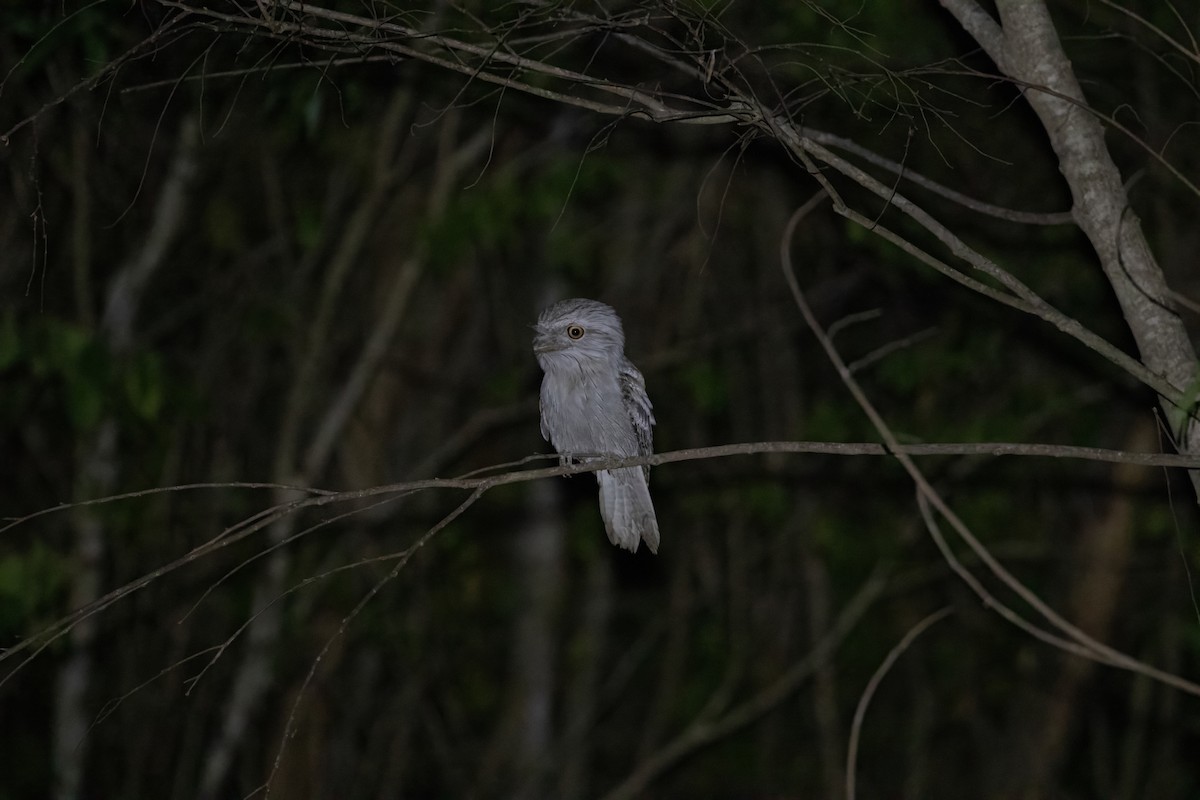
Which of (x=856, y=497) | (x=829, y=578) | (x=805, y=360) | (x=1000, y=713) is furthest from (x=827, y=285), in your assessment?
(x=1000, y=713)

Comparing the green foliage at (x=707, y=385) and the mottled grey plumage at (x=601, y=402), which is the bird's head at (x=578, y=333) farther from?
the green foliage at (x=707, y=385)

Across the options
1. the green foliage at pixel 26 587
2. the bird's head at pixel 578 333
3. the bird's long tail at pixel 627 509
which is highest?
the bird's head at pixel 578 333

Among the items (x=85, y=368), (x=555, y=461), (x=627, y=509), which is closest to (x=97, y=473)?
(x=85, y=368)

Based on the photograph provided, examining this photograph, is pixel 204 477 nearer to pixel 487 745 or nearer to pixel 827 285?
pixel 487 745

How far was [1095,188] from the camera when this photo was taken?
2.49 metres

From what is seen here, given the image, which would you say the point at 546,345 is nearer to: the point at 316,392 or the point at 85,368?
the point at 85,368

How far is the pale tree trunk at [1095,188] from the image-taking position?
7.92 ft

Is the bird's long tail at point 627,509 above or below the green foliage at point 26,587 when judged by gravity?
above

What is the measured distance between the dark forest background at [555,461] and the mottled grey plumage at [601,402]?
1.44 m

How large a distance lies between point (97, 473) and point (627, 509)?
3.21 m

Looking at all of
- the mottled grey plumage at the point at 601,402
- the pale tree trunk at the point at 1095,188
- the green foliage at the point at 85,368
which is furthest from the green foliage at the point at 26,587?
the pale tree trunk at the point at 1095,188

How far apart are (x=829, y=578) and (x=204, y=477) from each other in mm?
4452

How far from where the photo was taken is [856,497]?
307 inches

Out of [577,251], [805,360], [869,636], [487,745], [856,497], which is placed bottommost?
[487,745]
